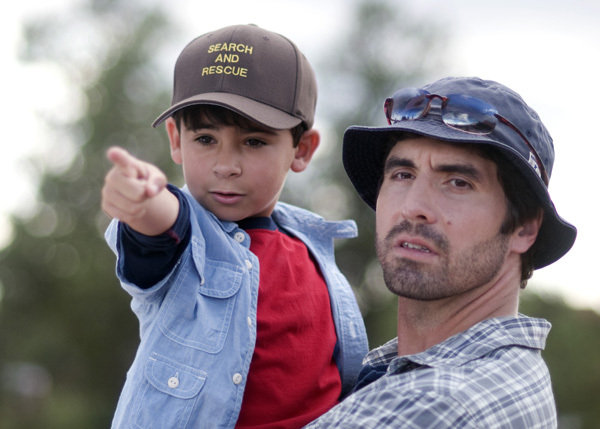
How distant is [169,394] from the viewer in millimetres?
2803

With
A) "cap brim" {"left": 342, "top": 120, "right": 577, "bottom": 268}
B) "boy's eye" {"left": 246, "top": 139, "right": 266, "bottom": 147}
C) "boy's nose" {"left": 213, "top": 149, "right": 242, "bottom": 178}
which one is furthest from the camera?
"boy's eye" {"left": 246, "top": 139, "right": 266, "bottom": 147}

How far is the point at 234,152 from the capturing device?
316cm

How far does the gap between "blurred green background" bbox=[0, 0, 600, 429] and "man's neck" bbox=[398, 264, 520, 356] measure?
21.7 metres

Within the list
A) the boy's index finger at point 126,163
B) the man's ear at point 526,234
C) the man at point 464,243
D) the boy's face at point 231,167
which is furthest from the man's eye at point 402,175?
the boy's index finger at point 126,163

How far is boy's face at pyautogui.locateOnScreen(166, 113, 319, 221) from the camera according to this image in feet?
10.3

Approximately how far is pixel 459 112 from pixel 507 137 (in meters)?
0.19

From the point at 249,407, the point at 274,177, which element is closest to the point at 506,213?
the point at 274,177

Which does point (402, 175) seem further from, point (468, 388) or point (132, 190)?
point (132, 190)

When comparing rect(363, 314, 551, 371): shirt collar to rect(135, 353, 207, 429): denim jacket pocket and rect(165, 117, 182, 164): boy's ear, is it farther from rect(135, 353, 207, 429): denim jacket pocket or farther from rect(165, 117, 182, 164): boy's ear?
rect(165, 117, 182, 164): boy's ear

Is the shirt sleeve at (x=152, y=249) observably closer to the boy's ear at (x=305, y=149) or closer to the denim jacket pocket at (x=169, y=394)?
the denim jacket pocket at (x=169, y=394)

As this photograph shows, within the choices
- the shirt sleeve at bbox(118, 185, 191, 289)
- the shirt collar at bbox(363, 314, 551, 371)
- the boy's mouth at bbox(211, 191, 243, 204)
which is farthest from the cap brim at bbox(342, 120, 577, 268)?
the shirt sleeve at bbox(118, 185, 191, 289)

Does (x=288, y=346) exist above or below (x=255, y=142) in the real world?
below

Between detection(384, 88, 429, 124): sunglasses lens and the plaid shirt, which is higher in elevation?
detection(384, 88, 429, 124): sunglasses lens


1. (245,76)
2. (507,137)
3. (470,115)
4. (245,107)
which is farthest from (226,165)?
(507,137)
